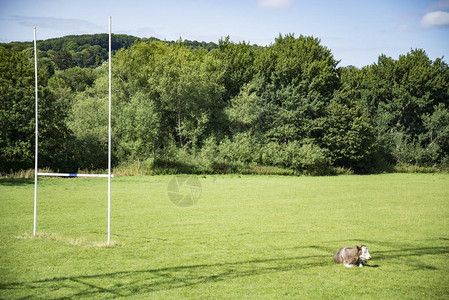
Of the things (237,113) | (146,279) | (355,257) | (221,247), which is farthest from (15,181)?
(355,257)

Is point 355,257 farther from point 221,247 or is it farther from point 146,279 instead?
point 146,279

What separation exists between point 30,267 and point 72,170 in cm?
3405

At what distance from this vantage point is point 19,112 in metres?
35.6

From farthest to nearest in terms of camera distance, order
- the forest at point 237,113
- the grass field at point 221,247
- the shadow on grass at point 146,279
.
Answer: the forest at point 237,113, the grass field at point 221,247, the shadow on grass at point 146,279

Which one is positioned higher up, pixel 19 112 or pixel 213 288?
pixel 19 112

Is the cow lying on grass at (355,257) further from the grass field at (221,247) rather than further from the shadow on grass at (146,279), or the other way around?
the shadow on grass at (146,279)

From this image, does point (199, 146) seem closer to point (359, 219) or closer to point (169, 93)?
point (169, 93)

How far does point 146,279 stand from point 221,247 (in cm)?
407

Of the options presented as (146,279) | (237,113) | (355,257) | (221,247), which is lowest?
(221,247)

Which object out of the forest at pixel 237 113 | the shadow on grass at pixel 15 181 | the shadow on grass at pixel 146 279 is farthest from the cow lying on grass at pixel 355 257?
the forest at pixel 237 113

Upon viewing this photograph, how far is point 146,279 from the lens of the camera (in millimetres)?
8898

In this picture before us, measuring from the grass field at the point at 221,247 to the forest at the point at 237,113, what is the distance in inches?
634

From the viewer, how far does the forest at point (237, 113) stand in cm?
3922

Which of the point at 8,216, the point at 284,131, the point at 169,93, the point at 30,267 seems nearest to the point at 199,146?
the point at 169,93
